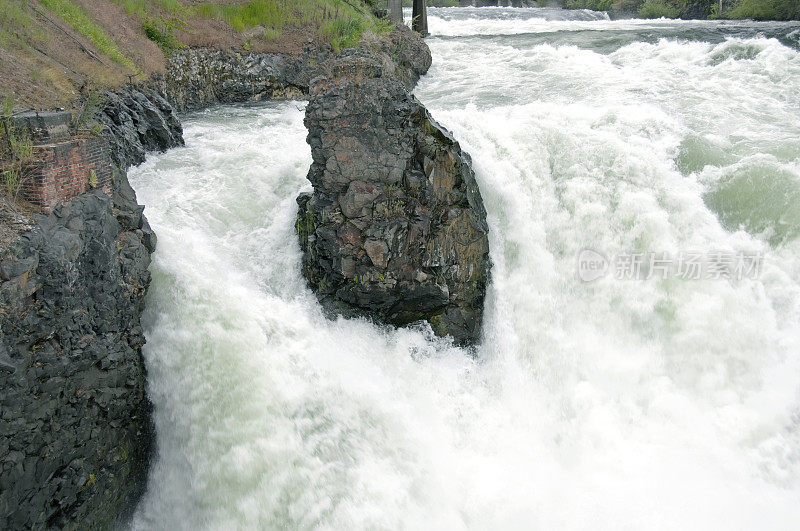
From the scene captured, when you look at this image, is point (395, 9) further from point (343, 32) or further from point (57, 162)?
point (57, 162)

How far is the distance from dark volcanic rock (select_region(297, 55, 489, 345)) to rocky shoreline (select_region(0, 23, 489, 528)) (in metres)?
0.02

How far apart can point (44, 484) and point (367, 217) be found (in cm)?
451

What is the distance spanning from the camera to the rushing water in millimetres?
5898

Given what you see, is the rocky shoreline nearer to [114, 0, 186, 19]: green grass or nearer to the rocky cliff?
the rocky cliff

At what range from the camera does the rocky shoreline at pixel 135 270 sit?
479 centimetres

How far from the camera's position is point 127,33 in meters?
12.1

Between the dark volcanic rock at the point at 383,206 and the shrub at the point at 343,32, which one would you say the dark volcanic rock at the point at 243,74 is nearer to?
the shrub at the point at 343,32

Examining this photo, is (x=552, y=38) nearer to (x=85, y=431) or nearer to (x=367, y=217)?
(x=367, y=217)

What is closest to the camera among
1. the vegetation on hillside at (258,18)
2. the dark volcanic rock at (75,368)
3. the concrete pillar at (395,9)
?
the dark volcanic rock at (75,368)

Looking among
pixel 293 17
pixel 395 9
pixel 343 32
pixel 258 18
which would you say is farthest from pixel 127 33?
pixel 395 9

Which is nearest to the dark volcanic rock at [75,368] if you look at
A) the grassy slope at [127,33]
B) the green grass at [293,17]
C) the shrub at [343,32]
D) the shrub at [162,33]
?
the grassy slope at [127,33]

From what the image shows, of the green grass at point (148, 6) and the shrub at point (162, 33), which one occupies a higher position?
the green grass at point (148, 6)

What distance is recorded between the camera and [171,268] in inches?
256

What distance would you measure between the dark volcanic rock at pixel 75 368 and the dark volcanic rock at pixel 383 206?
7.64ft
